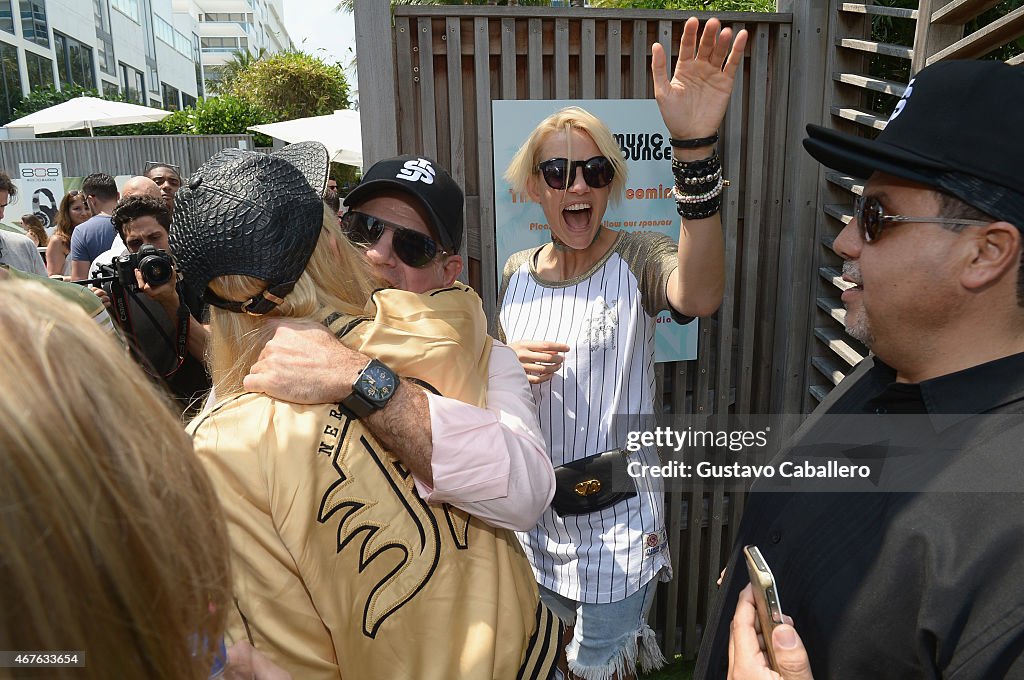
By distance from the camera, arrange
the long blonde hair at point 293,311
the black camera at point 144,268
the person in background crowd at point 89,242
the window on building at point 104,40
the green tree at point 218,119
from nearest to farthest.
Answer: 1. the long blonde hair at point 293,311
2. the black camera at point 144,268
3. the person in background crowd at point 89,242
4. the green tree at point 218,119
5. the window on building at point 104,40

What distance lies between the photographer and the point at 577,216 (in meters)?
2.38

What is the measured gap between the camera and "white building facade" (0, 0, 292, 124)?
27516 mm

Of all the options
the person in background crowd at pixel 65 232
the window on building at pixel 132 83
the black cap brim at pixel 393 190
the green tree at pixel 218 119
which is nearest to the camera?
the black cap brim at pixel 393 190

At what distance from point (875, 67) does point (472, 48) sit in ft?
5.55

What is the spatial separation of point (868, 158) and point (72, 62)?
41522 mm

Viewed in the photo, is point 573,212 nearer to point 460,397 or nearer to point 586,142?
point 586,142

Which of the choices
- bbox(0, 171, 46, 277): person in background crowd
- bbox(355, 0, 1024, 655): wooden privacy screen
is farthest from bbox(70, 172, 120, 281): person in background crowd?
bbox(355, 0, 1024, 655): wooden privacy screen

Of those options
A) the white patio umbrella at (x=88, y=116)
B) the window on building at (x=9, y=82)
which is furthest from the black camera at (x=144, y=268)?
the window on building at (x=9, y=82)

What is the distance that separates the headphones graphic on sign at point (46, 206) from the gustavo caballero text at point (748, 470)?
1330 cm

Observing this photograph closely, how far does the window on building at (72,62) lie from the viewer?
32.2 metres

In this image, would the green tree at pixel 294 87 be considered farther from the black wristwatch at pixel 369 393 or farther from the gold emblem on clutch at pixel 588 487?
the black wristwatch at pixel 369 393

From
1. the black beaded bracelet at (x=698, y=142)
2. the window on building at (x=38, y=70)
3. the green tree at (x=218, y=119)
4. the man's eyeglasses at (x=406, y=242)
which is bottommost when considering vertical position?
the man's eyeglasses at (x=406, y=242)

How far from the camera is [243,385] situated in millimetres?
1334

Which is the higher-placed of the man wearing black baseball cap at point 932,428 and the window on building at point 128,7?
the window on building at point 128,7
